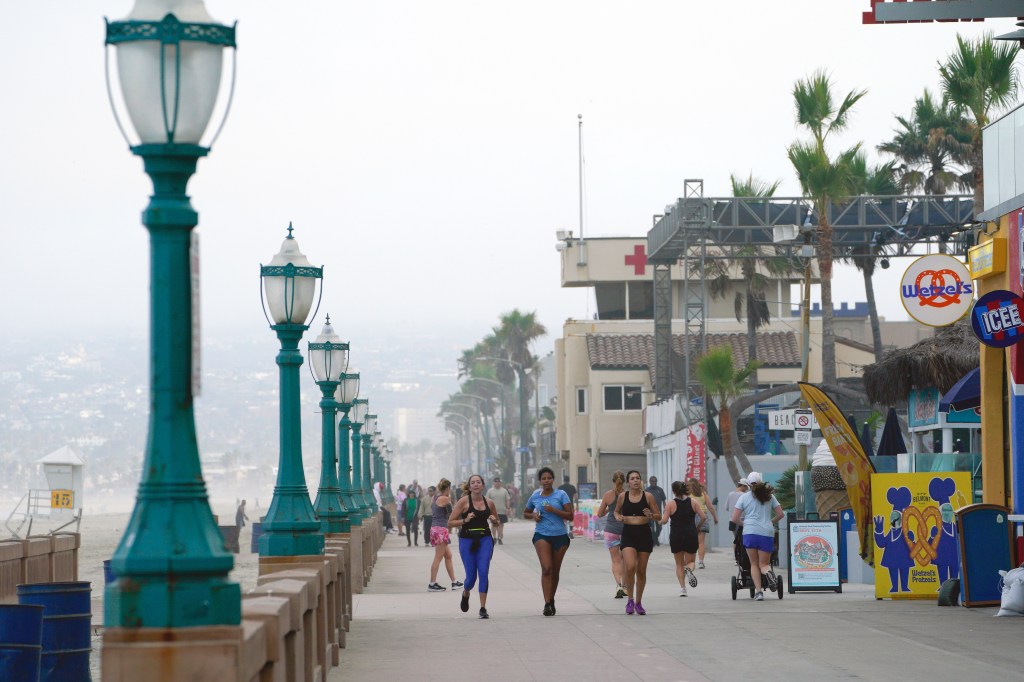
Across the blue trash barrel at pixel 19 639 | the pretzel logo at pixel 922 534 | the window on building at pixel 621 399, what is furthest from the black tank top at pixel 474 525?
the window on building at pixel 621 399

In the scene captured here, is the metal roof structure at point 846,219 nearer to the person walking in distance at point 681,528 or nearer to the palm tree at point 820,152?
the palm tree at point 820,152

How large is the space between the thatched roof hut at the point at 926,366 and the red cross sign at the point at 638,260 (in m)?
40.4

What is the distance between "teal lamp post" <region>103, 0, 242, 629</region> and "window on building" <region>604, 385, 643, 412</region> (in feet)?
192

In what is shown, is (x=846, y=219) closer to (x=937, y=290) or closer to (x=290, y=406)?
(x=937, y=290)

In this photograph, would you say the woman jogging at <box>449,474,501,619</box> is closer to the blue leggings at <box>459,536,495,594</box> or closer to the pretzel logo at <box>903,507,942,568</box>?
the blue leggings at <box>459,536,495,594</box>

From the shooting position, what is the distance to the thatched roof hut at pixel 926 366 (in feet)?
A: 90.1

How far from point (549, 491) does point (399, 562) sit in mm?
16385

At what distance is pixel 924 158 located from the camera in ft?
159

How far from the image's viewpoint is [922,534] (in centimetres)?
1923

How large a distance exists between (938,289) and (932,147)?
27.0 m

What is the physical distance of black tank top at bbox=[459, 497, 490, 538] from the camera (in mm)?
18000

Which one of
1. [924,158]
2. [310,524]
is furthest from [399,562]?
[924,158]

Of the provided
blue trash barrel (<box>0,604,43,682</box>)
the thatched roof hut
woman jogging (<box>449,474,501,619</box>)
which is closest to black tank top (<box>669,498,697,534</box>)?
woman jogging (<box>449,474,501,619</box>)

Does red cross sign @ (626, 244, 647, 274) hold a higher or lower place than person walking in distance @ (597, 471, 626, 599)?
higher
